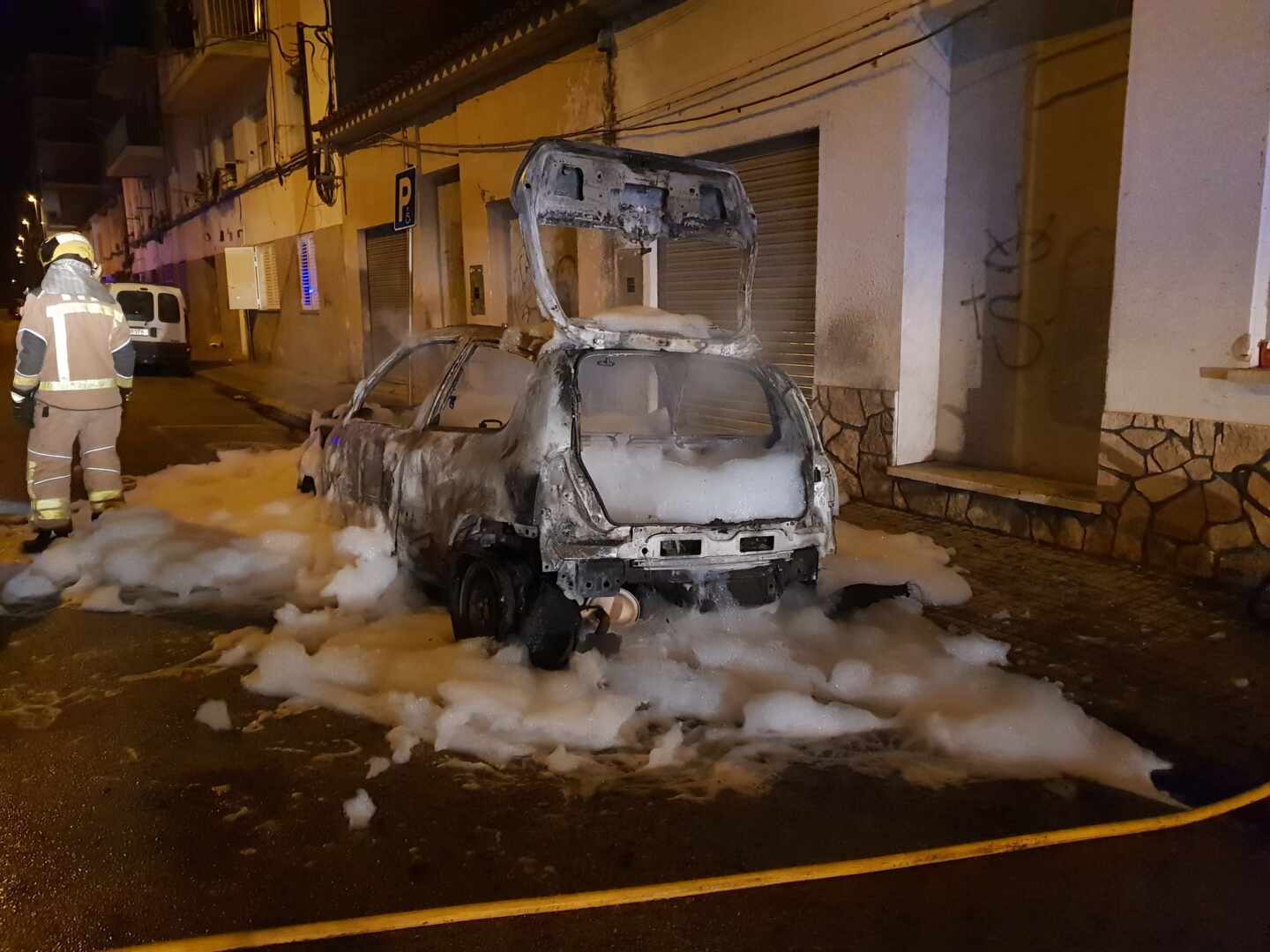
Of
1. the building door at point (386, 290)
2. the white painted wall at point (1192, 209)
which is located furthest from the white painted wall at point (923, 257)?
the building door at point (386, 290)

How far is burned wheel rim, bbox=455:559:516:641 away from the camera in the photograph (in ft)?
14.3

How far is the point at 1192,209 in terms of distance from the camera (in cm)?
566

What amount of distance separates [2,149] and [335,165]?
190ft

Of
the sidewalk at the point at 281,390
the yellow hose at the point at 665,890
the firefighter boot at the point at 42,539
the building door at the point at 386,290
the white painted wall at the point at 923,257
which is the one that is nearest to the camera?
the yellow hose at the point at 665,890

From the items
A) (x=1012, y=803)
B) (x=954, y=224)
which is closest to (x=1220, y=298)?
(x=954, y=224)

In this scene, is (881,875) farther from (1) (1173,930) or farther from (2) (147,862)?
(2) (147,862)

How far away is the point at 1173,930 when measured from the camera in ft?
8.82

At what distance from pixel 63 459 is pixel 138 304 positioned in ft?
52.0

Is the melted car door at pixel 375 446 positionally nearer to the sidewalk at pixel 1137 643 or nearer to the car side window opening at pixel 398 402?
the car side window opening at pixel 398 402

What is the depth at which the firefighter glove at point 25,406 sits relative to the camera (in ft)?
21.3

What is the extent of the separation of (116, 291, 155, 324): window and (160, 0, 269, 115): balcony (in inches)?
201

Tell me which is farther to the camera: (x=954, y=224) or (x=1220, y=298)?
(x=954, y=224)

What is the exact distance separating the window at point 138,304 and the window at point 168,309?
0.18 meters

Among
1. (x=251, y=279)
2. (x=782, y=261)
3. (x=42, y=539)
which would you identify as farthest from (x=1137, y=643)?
(x=251, y=279)
